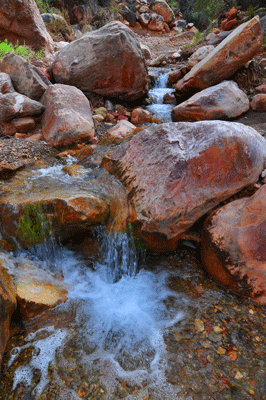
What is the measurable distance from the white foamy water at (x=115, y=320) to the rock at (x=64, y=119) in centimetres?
241

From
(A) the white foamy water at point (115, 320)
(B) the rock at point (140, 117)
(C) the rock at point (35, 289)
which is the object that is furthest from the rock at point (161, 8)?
(C) the rock at point (35, 289)

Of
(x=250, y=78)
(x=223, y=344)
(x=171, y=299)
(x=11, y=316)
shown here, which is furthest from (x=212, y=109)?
(x=11, y=316)

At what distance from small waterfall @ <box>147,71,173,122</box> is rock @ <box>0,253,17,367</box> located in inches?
204

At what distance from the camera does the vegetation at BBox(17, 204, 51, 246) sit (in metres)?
2.63

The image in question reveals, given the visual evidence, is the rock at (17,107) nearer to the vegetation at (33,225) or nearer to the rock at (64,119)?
the rock at (64,119)

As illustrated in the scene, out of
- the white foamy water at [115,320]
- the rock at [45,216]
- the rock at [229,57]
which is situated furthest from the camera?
the rock at [229,57]

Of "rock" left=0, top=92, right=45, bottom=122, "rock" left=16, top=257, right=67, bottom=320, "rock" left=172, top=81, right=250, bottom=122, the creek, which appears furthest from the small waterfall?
"rock" left=16, top=257, right=67, bottom=320

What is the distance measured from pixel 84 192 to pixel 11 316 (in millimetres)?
1526

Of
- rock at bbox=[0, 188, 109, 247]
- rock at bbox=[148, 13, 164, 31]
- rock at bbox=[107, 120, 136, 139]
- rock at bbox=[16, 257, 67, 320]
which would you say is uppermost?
rock at bbox=[148, 13, 164, 31]

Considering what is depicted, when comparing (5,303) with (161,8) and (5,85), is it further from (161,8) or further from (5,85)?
(161,8)

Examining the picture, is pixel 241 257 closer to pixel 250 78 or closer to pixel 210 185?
pixel 210 185

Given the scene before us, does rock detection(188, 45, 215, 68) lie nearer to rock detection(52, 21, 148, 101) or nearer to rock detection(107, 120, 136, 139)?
rock detection(52, 21, 148, 101)

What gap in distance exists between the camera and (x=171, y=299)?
2.39 metres

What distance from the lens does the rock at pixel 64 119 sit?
427 cm
